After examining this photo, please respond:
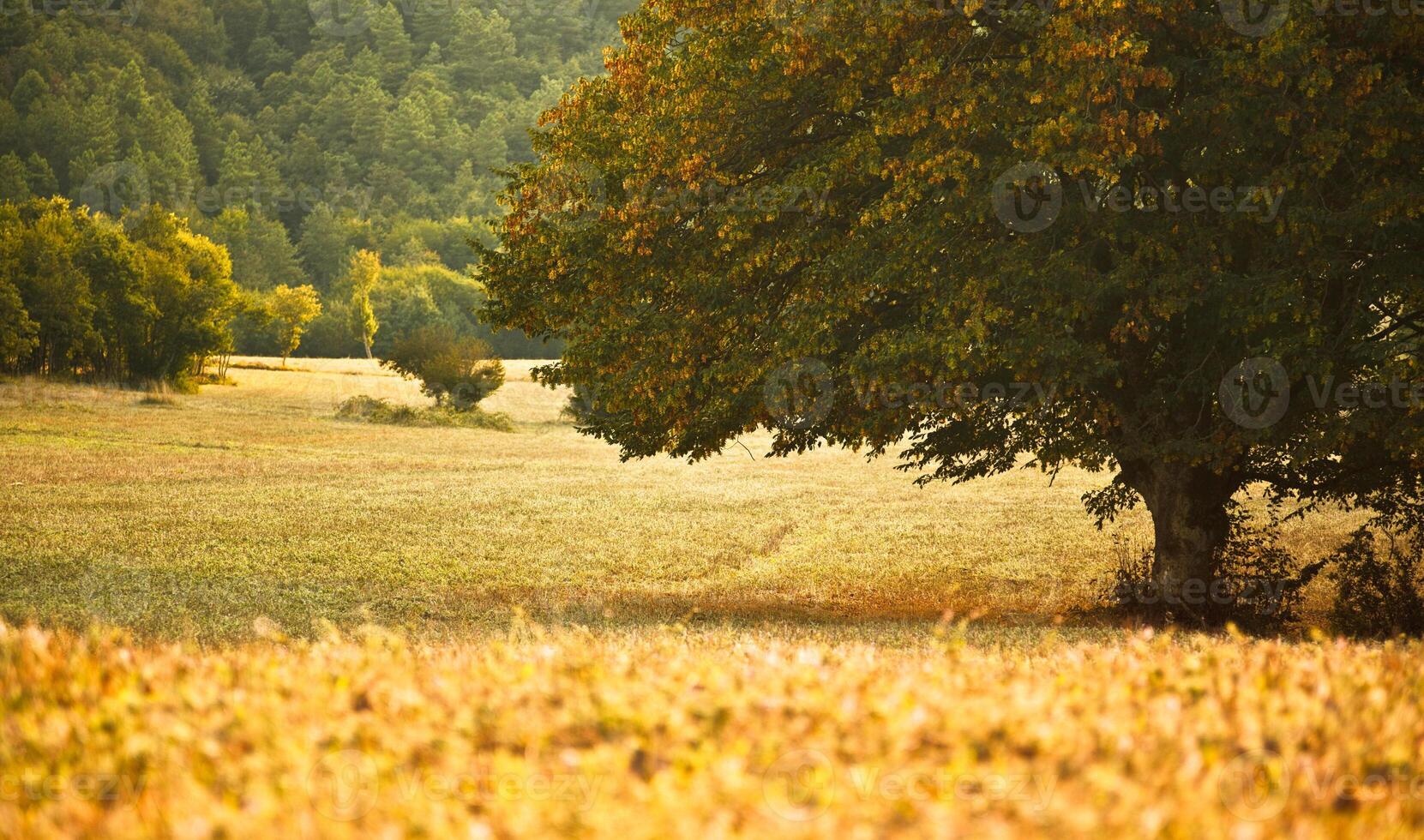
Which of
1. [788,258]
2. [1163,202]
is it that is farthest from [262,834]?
[1163,202]

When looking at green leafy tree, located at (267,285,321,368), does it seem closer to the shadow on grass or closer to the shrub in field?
the shrub in field

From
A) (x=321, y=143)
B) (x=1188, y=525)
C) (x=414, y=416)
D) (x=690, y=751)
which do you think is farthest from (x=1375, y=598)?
(x=321, y=143)

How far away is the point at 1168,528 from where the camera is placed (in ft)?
51.3

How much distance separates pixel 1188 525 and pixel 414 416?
5502 centimetres

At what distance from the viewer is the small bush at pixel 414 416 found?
211ft

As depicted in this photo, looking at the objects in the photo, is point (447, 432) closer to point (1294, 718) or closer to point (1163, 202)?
point (1163, 202)

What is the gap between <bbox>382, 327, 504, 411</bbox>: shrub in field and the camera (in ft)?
222

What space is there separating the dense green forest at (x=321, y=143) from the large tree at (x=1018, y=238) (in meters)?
99.1

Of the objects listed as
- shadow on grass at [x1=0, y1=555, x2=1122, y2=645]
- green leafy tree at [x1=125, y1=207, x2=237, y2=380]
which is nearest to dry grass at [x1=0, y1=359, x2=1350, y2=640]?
shadow on grass at [x1=0, y1=555, x2=1122, y2=645]

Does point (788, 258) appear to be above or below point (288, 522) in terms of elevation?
above

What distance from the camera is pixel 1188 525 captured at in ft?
50.9

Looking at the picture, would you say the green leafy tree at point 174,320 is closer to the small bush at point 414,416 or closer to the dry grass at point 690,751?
the small bush at point 414,416

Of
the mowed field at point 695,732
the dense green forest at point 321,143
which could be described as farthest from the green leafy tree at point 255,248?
the mowed field at point 695,732

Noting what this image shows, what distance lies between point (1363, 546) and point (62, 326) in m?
66.2
